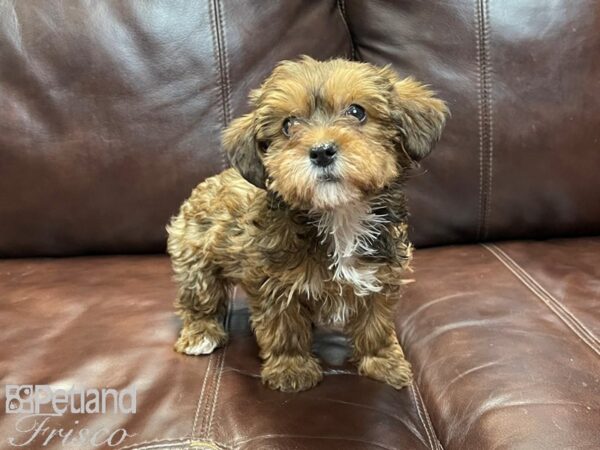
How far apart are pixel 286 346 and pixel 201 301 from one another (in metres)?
0.31

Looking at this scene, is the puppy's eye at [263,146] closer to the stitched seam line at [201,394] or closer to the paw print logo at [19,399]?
the stitched seam line at [201,394]

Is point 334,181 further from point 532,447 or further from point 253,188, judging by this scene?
point 532,447

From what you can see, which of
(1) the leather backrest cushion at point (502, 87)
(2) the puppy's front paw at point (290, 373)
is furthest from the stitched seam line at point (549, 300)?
(2) the puppy's front paw at point (290, 373)

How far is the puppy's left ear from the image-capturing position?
4.93 feet

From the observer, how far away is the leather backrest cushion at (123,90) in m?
2.16

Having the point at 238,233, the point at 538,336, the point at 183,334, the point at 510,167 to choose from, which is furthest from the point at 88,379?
the point at 510,167

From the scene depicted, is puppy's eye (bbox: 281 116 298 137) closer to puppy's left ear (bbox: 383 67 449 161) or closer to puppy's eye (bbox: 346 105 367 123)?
puppy's eye (bbox: 346 105 367 123)

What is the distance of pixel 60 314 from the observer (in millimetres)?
1846

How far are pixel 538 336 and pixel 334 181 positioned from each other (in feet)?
2.30

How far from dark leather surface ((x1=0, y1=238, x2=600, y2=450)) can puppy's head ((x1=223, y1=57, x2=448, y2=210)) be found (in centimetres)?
46

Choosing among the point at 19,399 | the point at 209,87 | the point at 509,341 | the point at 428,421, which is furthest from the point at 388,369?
the point at 209,87

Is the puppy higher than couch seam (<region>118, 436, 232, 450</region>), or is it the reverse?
the puppy

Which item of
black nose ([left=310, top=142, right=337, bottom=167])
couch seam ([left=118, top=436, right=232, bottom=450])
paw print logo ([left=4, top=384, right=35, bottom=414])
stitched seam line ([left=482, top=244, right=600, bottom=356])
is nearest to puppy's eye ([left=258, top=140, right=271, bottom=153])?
black nose ([left=310, top=142, right=337, bottom=167])

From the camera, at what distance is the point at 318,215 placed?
5.04ft
